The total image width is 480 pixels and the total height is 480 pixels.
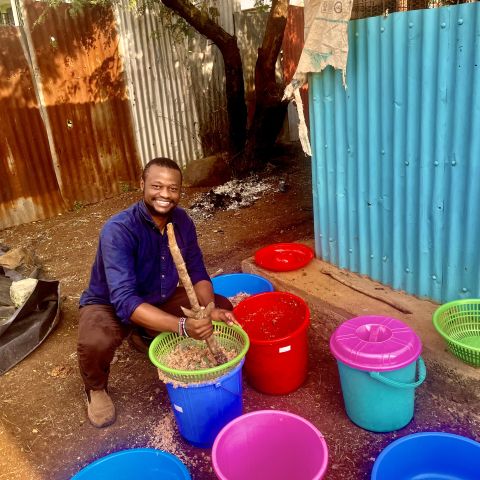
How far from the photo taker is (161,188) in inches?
109

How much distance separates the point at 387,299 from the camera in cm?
331

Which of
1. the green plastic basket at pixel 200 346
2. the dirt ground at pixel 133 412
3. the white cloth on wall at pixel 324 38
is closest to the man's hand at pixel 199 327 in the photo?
the green plastic basket at pixel 200 346

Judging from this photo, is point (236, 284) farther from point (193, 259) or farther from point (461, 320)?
point (461, 320)

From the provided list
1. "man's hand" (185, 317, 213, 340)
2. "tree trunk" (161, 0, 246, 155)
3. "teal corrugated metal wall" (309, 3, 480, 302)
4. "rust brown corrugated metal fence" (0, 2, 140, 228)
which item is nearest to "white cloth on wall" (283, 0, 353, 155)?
"teal corrugated metal wall" (309, 3, 480, 302)

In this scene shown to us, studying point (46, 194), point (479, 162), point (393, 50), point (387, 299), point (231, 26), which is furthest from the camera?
point (231, 26)

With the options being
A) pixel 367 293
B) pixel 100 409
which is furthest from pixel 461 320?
pixel 100 409

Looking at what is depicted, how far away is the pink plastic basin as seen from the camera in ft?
7.22

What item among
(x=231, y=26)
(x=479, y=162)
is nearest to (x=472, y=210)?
(x=479, y=162)

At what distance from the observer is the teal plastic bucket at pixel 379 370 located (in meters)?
2.37

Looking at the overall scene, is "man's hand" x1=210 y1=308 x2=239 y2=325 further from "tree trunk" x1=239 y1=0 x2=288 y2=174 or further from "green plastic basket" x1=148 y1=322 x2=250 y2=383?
"tree trunk" x1=239 y1=0 x2=288 y2=174

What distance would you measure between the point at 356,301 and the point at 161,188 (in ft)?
5.18

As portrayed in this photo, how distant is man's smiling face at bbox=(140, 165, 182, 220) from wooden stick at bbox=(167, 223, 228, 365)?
1.37ft

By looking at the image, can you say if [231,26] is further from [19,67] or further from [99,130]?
[19,67]

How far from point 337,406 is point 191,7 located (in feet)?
18.6
